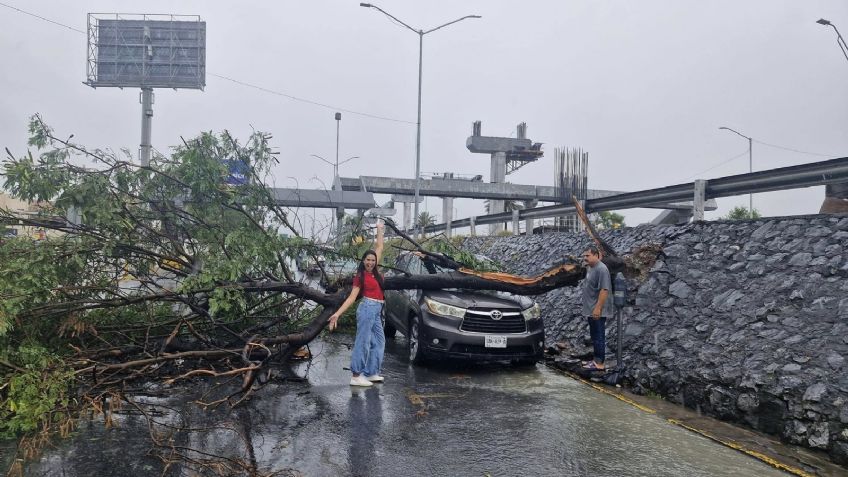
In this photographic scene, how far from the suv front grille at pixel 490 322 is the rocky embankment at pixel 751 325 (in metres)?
1.58

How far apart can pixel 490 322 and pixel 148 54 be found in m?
39.5

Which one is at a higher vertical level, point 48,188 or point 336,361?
point 48,188

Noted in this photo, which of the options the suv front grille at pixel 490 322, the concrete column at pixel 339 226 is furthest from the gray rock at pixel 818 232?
the concrete column at pixel 339 226

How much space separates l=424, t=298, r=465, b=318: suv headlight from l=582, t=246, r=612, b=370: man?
179 centimetres

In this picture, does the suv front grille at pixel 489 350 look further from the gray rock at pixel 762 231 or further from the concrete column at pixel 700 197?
the concrete column at pixel 700 197

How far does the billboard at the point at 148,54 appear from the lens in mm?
39031

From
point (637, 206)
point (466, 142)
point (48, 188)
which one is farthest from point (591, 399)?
point (466, 142)

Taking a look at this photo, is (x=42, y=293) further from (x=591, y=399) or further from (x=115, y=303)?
(x=591, y=399)

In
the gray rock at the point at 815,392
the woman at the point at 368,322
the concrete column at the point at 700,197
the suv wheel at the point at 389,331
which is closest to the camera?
the gray rock at the point at 815,392

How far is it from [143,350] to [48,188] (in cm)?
216

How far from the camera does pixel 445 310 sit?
8.25 metres

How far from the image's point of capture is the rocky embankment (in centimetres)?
566

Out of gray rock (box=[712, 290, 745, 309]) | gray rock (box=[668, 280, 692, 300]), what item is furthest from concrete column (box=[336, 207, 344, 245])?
gray rock (box=[712, 290, 745, 309])

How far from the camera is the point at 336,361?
920 centimetres
